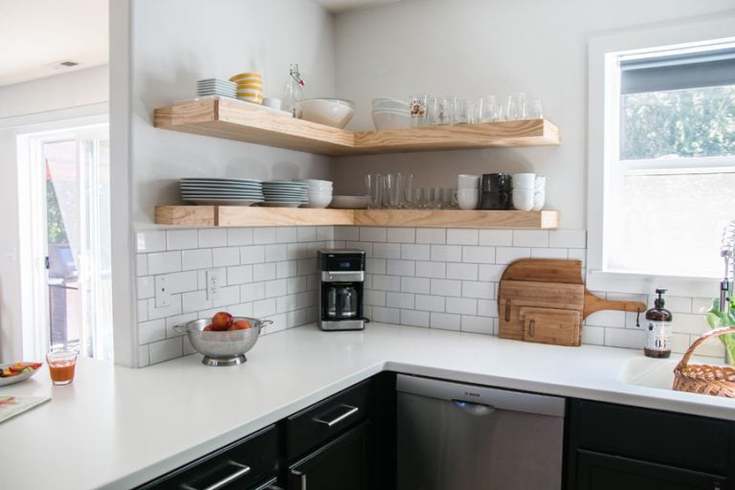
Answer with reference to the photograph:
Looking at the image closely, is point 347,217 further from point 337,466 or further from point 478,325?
point 337,466

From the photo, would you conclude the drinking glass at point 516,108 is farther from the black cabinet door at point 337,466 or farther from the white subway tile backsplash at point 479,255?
the black cabinet door at point 337,466

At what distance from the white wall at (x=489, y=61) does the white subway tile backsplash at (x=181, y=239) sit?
102 centimetres

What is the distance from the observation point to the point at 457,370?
207cm

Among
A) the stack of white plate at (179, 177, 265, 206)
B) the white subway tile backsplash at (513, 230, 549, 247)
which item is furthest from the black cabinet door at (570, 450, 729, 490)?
the stack of white plate at (179, 177, 265, 206)

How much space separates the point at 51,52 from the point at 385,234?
2661mm

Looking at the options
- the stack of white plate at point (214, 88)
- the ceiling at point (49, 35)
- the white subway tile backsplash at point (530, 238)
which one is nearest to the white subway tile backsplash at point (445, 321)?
the white subway tile backsplash at point (530, 238)

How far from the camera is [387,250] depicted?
2.94 m

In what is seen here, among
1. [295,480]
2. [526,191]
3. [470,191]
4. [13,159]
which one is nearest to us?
[295,480]

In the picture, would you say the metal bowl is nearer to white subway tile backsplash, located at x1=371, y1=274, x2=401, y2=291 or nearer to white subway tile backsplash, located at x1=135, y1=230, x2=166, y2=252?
white subway tile backsplash, located at x1=135, y1=230, x2=166, y2=252

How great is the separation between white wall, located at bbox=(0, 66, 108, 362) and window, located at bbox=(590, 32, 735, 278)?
3.89 m

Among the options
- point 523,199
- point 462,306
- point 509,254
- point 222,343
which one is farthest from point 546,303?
point 222,343

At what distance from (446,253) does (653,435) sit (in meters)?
1.23

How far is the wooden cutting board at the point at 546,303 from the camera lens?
247cm

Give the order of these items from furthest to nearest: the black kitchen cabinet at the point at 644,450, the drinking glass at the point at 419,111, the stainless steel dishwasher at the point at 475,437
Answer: the drinking glass at the point at 419,111
the stainless steel dishwasher at the point at 475,437
the black kitchen cabinet at the point at 644,450
